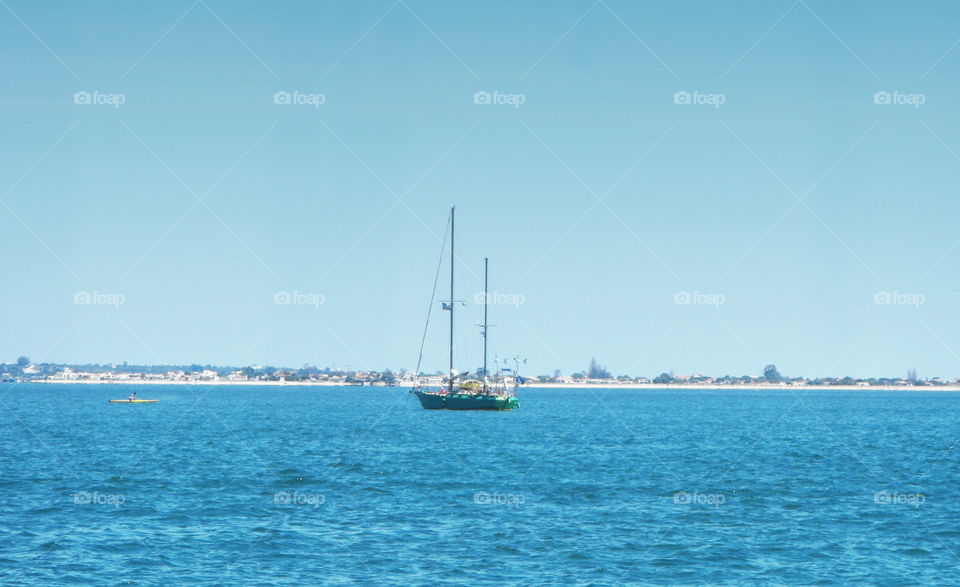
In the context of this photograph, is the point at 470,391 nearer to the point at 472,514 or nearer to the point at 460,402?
the point at 460,402

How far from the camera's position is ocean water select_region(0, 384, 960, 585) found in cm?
3045

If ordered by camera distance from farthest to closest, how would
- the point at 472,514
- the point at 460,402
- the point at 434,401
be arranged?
the point at 434,401 → the point at 460,402 → the point at 472,514

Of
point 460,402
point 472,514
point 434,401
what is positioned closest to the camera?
point 472,514

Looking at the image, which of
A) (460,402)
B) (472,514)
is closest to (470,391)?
(460,402)

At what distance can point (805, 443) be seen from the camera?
8438 cm

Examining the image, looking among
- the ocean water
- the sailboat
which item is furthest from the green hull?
the ocean water

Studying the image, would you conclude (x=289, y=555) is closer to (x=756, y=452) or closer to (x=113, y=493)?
(x=113, y=493)

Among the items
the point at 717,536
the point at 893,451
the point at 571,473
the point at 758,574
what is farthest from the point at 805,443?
the point at 758,574

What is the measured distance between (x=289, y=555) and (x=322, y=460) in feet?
99.7

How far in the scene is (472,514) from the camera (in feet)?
131

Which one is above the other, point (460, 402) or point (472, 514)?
point (460, 402)

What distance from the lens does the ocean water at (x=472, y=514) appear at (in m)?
30.5

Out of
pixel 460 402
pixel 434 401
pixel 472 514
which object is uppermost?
pixel 434 401

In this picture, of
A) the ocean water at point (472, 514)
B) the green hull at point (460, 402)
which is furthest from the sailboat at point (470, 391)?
the ocean water at point (472, 514)
